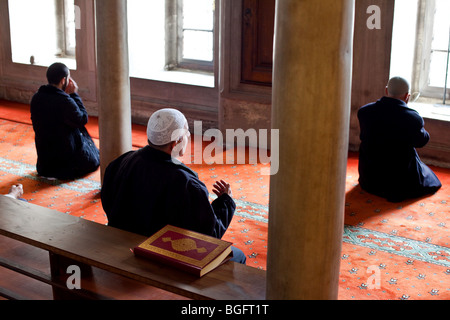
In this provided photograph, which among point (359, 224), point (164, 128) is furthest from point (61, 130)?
point (164, 128)

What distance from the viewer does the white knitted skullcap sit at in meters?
3.44

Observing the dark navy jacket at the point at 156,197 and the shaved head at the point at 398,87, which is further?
the shaved head at the point at 398,87

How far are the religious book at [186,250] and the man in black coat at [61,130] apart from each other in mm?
3639

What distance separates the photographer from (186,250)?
300 centimetres

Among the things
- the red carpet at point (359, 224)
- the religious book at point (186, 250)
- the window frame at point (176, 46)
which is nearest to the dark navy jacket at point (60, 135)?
the red carpet at point (359, 224)

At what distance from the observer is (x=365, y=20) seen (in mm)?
7203

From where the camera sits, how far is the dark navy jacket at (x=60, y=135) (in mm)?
6395

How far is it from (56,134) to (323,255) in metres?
4.70

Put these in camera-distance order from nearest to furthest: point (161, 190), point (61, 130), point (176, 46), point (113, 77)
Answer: point (161, 190) < point (113, 77) < point (61, 130) < point (176, 46)

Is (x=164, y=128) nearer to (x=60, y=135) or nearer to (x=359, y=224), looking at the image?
(x=359, y=224)

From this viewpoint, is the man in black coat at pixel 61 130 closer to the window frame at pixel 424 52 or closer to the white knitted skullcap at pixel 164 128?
the white knitted skullcap at pixel 164 128

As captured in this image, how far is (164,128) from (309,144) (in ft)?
4.14

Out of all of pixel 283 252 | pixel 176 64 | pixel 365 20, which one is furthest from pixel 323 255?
pixel 176 64
